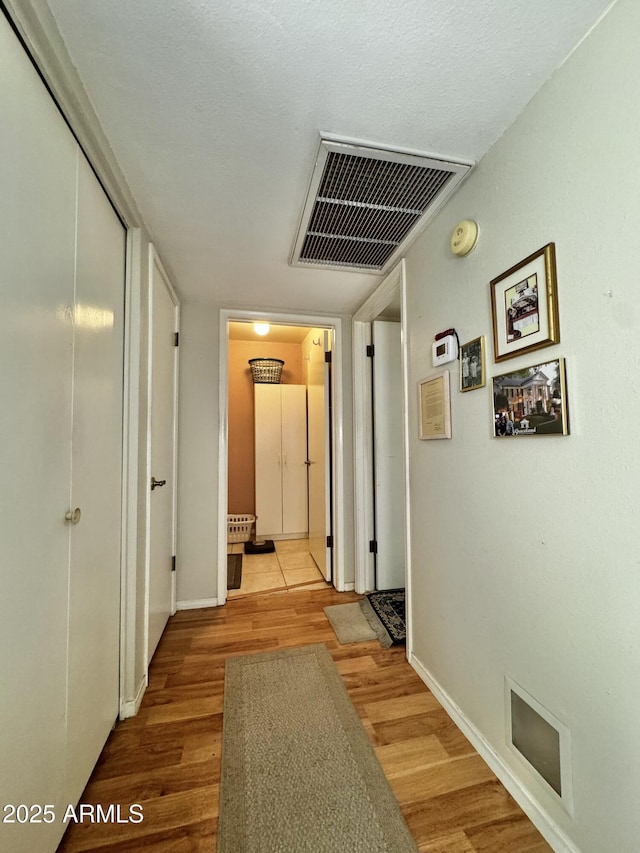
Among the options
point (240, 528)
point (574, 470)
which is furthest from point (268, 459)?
point (574, 470)

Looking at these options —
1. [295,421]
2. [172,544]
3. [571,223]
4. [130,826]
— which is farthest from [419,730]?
[295,421]

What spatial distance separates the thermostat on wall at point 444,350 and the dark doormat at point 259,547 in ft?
9.29

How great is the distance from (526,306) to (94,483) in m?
1.56

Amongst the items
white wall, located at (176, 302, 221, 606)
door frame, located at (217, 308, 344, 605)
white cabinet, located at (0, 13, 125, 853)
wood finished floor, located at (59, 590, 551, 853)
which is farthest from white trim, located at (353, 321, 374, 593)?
white cabinet, located at (0, 13, 125, 853)

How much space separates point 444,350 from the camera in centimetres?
146

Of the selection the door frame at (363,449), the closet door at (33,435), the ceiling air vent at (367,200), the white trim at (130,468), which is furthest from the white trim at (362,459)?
the closet door at (33,435)

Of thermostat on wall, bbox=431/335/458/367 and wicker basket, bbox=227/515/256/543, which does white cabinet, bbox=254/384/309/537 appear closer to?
wicker basket, bbox=227/515/256/543

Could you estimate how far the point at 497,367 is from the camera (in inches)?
46.8

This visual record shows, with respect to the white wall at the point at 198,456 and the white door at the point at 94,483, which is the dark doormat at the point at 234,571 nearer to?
the white wall at the point at 198,456

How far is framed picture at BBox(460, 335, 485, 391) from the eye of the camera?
1255 mm

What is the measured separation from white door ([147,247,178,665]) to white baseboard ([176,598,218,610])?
8 centimetres

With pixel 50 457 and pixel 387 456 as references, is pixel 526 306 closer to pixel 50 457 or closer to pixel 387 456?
pixel 50 457

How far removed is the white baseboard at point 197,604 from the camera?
7.77 ft

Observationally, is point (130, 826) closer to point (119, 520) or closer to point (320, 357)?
point (119, 520)
